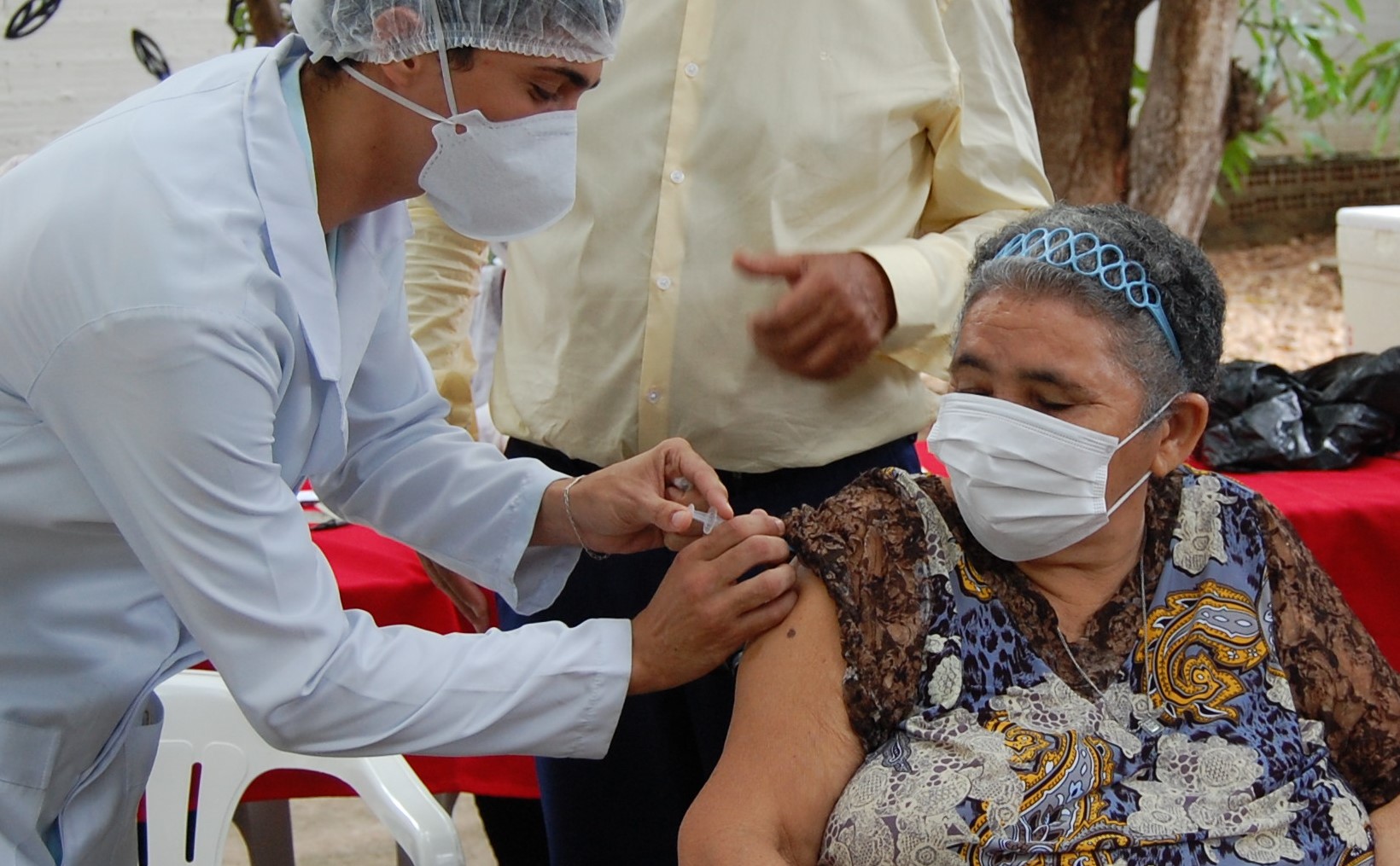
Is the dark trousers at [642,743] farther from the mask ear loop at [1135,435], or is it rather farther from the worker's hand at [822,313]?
the mask ear loop at [1135,435]

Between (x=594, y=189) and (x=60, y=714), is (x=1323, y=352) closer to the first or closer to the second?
(x=594, y=189)

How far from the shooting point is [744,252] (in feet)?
5.71

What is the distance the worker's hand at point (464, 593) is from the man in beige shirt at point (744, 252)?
0.29 meters

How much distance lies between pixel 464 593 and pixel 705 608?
774 mm

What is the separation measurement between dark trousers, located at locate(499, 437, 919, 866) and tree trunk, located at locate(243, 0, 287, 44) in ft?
8.20

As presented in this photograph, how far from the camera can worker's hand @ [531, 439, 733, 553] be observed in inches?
62.6

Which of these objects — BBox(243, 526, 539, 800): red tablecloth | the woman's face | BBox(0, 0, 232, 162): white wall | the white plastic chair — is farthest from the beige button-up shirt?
BBox(0, 0, 232, 162): white wall

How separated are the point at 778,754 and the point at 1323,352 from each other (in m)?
5.62

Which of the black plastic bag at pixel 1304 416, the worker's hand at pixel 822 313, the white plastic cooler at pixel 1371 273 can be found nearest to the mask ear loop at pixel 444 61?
the worker's hand at pixel 822 313

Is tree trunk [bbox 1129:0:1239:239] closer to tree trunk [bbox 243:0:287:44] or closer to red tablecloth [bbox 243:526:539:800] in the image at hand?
tree trunk [bbox 243:0:287:44]

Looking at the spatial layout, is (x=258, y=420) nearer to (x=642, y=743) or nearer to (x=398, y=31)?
(x=398, y=31)

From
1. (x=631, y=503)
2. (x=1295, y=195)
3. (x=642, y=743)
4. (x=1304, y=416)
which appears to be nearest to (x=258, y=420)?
(x=631, y=503)

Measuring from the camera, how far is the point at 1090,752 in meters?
1.58

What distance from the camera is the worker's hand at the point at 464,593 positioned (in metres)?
2.17
